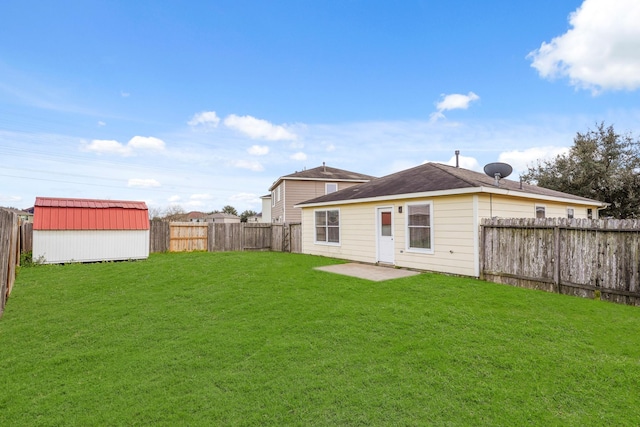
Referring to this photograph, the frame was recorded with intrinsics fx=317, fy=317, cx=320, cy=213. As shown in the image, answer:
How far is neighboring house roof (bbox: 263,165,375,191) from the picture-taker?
23.0 m

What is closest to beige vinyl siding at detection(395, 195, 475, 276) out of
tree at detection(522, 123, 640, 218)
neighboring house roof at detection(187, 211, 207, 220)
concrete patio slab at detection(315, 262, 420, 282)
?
concrete patio slab at detection(315, 262, 420, 282)

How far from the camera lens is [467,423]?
2.61 metres

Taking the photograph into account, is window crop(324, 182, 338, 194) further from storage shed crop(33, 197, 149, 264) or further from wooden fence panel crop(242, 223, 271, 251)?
storage shed crop(33, 197, 149, 264)

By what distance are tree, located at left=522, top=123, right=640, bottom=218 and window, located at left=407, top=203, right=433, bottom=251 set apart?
18.2 m

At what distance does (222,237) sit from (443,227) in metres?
12.6

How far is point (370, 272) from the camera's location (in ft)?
31.3

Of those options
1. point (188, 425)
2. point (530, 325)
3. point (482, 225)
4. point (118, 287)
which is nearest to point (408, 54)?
point (482, 225)

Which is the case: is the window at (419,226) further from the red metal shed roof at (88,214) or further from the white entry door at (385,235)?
the red metal shed roof at (88,214)

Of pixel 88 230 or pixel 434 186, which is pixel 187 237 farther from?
pixel 434 186

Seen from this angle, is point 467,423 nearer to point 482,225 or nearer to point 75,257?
point 482,225

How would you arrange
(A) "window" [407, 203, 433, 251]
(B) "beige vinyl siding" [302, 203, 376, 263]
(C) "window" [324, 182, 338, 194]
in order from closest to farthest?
1. (A) "window" [407, 203, 433, 251]
2. (B) "beige vinyl siding" [302, 203, 376, 263]
3. (C) "window" [324, 182, 338, 194]

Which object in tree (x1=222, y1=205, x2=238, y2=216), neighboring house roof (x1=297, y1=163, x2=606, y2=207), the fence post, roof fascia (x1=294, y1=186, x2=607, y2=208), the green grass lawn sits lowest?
the green grass lawn

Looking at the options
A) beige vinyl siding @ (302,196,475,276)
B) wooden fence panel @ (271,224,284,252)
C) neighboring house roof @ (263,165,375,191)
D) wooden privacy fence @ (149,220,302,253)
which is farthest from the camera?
neighboring house roof @ (263,165,375,191)

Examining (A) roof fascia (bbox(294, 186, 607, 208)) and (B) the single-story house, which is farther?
(B) the single-story house
